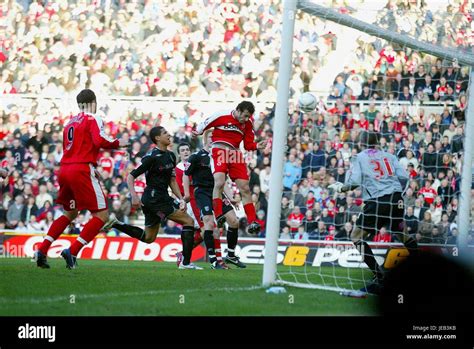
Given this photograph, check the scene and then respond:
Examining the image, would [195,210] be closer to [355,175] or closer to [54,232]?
[54,232]

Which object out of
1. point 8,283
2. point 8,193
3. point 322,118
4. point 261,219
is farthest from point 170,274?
point 8,193

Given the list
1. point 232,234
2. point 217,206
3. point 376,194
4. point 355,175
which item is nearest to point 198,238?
point 232,234

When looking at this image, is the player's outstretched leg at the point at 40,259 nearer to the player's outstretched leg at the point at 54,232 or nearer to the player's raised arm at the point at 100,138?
the player's outstretched leg at the point at 54,232

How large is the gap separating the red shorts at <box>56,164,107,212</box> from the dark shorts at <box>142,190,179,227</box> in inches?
55.7

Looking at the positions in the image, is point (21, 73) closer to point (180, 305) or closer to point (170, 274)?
point (170, 274)

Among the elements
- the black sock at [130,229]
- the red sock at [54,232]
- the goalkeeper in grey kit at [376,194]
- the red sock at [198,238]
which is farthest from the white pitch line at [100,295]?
the red sock at [198,238]

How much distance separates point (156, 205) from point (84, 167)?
1.76 meters

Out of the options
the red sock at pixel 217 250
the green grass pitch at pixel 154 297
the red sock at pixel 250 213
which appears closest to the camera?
the green grass pitch at pixel 154 297

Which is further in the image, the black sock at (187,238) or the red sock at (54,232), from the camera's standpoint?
the black sock at (187,238)

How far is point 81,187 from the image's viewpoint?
10211mm

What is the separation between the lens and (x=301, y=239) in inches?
629

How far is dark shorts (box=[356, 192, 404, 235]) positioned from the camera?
10.1 metres

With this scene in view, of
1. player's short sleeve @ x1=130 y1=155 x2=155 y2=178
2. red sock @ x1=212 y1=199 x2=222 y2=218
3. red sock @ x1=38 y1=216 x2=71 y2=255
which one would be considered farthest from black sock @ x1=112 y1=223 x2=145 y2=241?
red sock @ x1=38 y1=216 x2=71 y2=255

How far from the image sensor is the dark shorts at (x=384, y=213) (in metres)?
10.1
